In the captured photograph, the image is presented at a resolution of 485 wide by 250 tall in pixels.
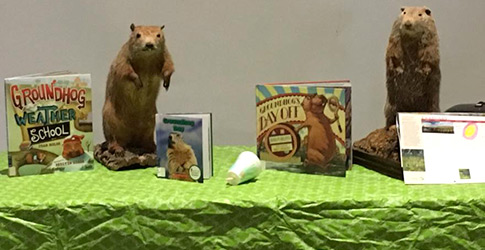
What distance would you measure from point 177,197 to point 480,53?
1456 mm

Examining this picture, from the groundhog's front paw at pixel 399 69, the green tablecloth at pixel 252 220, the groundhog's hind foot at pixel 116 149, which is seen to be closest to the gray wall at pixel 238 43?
the groundhog's hind foot at pixel 116 149

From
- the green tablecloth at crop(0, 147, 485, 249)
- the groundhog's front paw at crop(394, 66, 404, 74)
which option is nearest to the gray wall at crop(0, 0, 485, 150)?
the groundhog's front paw at crop(394, 66, 404, 74)

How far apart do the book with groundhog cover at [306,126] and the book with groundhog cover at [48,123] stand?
1.54 feet

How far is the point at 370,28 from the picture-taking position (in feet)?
7.52

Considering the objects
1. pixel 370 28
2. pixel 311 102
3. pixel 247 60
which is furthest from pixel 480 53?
pixel 311 102

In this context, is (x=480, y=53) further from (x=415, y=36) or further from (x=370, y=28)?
(x=415, y=36)

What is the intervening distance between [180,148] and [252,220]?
30 centimetres

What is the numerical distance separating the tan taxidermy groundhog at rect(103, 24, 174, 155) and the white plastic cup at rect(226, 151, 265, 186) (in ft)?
0.96

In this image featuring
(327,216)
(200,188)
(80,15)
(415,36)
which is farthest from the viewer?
(80,15)

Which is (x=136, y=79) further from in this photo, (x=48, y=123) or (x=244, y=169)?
(x=244, y=169)

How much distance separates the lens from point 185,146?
155 cm

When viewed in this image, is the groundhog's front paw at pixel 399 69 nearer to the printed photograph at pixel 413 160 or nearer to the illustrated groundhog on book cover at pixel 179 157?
the printed photograph at pixel 413 160

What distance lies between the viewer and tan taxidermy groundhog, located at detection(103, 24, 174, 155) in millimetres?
1633

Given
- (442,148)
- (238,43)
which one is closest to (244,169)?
(442,148)
